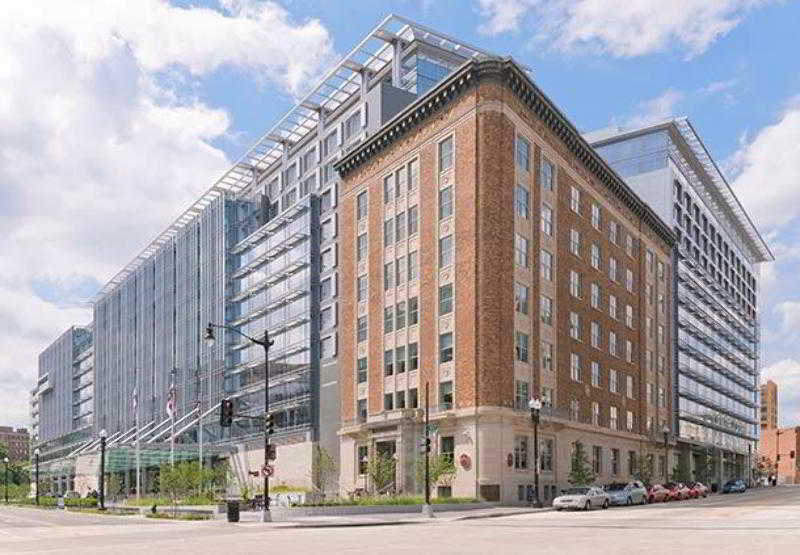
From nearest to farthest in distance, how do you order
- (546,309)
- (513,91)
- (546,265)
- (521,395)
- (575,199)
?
(521,395) → (513,91) → (546,309) → (546,265) → (575,199)

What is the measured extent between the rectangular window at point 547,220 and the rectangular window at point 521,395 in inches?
464

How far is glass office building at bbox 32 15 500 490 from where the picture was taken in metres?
82.3

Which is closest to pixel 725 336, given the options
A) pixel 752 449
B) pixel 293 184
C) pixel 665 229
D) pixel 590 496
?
pixel 752 449

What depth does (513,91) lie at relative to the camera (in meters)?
61.7

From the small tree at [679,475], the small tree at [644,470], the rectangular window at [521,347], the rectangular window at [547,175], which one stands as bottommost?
the small tree at [679,475]

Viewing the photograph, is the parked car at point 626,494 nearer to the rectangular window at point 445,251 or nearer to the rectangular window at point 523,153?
the rectangular window at point 445,251

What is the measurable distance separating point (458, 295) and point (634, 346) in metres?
30.7

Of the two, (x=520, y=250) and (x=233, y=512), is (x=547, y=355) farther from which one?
(x=233, y=512)

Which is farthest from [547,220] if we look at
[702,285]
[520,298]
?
[702,285]

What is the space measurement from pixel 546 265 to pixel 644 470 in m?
26.6

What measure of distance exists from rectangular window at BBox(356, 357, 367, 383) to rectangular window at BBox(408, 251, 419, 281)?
27.8 feet

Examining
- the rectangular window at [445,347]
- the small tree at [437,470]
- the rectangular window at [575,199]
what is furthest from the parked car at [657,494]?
the rectangular window at [575,199]

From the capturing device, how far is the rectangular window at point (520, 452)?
59.1 meters

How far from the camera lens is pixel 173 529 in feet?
118
